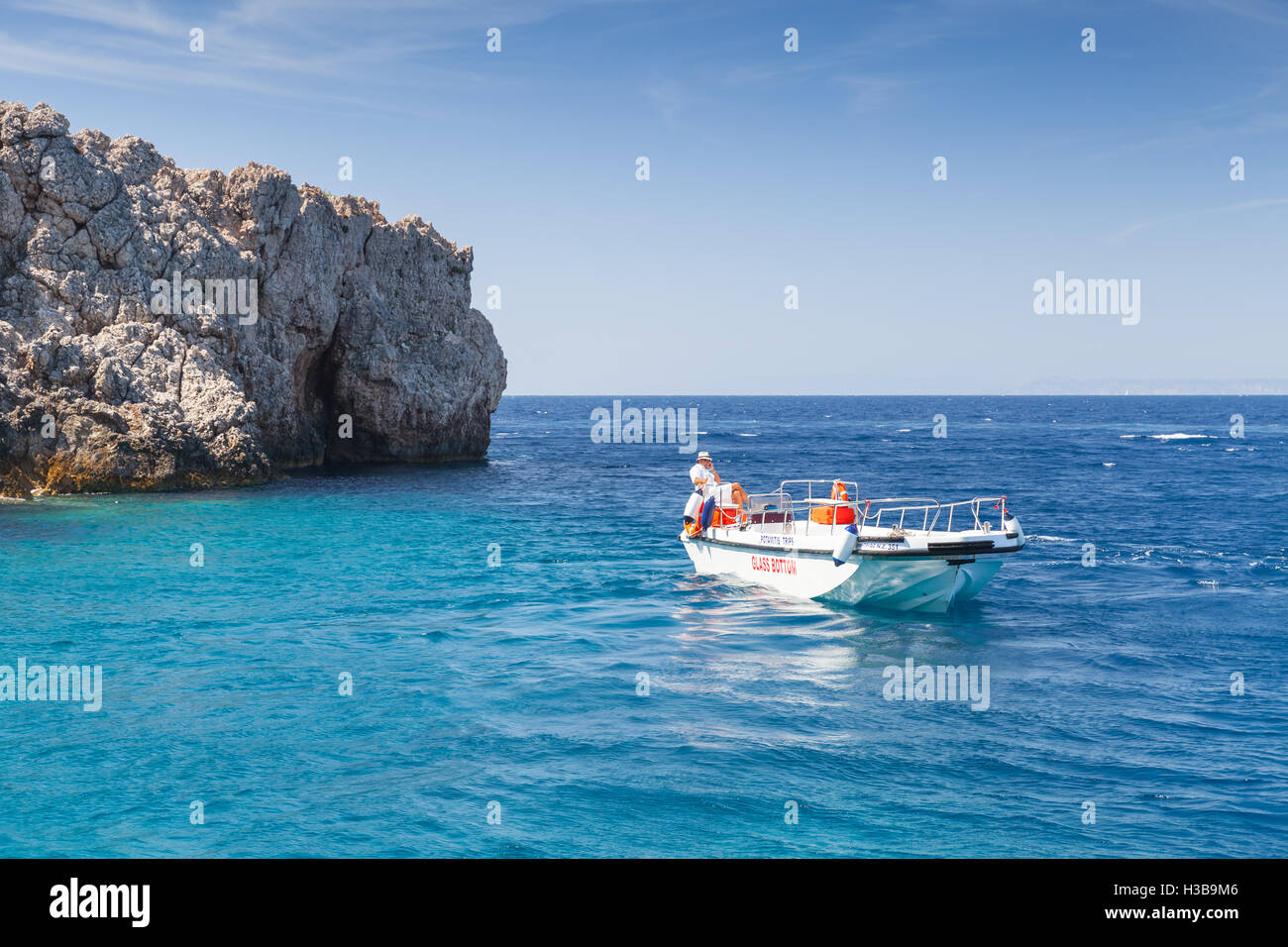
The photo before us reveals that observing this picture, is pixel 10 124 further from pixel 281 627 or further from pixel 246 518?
pixel 281 627

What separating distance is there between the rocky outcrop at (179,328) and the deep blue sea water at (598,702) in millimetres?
7203

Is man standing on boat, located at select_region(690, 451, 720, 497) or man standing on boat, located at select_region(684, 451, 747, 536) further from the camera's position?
man standing on boat, located at select_region(690, 451, 720, 497)

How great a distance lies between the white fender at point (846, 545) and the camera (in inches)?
734

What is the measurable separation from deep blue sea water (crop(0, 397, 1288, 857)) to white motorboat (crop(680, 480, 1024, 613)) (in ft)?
1.70

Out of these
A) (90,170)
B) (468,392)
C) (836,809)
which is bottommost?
(836,809)

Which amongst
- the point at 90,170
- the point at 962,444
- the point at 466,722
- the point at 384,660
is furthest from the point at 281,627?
the point at 962,444

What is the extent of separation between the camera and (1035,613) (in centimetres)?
2005

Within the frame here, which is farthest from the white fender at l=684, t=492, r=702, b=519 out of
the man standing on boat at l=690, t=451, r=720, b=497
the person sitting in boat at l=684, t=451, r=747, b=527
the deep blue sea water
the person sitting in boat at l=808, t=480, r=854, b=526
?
the person sitting in boat at l=808, t=480, r=854, b=526

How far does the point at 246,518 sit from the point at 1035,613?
25.0m

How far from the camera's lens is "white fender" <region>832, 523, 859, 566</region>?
61.2 feet

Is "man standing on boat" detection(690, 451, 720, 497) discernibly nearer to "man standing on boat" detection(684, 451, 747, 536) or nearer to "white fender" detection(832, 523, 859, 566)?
"man standing on boat" detection(684, 451, 747, 536)

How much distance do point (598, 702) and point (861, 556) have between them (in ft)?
22.9

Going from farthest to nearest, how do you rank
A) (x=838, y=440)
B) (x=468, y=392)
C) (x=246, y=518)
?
(x=838, y=440) → (x=468, y=392) → (x=246, y=518)

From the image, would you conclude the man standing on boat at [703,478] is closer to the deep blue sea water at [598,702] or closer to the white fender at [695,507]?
the white fender at [695,507]
